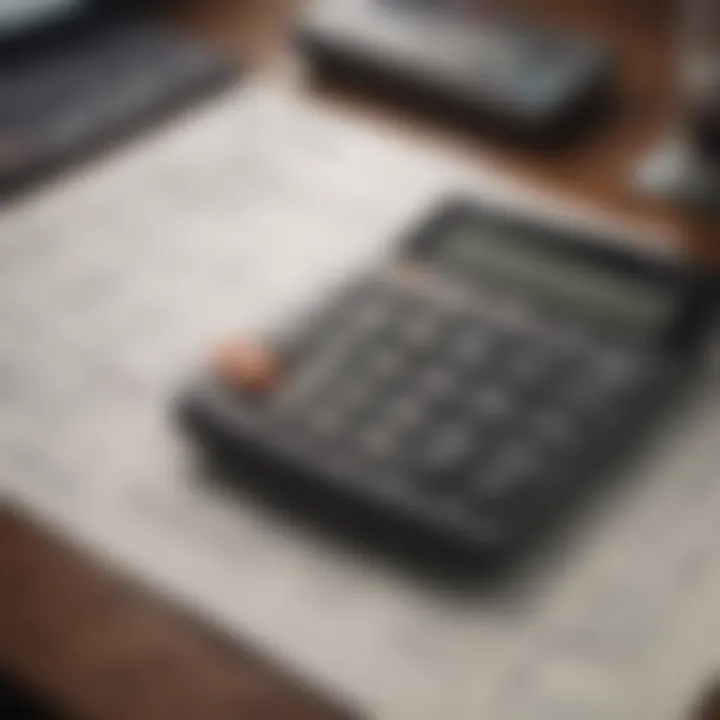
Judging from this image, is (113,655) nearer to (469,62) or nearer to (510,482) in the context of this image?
(510,482)

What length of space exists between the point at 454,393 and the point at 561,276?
100mm

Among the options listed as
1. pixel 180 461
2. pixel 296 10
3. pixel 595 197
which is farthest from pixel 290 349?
pixel 296 10

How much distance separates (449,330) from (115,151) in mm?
256

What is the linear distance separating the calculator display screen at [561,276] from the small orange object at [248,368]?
100mm

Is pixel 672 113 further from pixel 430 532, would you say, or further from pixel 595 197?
pixel 430 532

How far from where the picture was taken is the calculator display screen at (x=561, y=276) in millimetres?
594

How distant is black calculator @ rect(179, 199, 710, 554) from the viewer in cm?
51

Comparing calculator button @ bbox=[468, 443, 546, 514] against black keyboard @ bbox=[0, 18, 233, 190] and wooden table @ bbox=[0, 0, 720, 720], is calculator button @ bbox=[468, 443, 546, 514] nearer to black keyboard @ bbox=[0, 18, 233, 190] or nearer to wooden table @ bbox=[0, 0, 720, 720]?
wooden table @ bbox=[0, 0, 720, 720]

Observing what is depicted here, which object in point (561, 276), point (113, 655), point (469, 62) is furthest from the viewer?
point (469, 62)

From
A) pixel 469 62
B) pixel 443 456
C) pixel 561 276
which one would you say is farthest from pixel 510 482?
pixel 469 62

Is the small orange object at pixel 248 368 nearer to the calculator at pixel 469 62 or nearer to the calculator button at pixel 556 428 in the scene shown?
the calculator button at pixel 556 428

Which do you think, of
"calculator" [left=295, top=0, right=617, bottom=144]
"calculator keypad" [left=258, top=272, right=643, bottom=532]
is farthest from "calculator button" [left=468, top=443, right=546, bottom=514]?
"calculator" [left=295, top=0, right=617, bottom=144]

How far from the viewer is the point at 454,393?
0.55 metres

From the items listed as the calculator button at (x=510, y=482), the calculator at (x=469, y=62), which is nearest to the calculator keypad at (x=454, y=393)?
the calculator button at (x=510, y=482)
